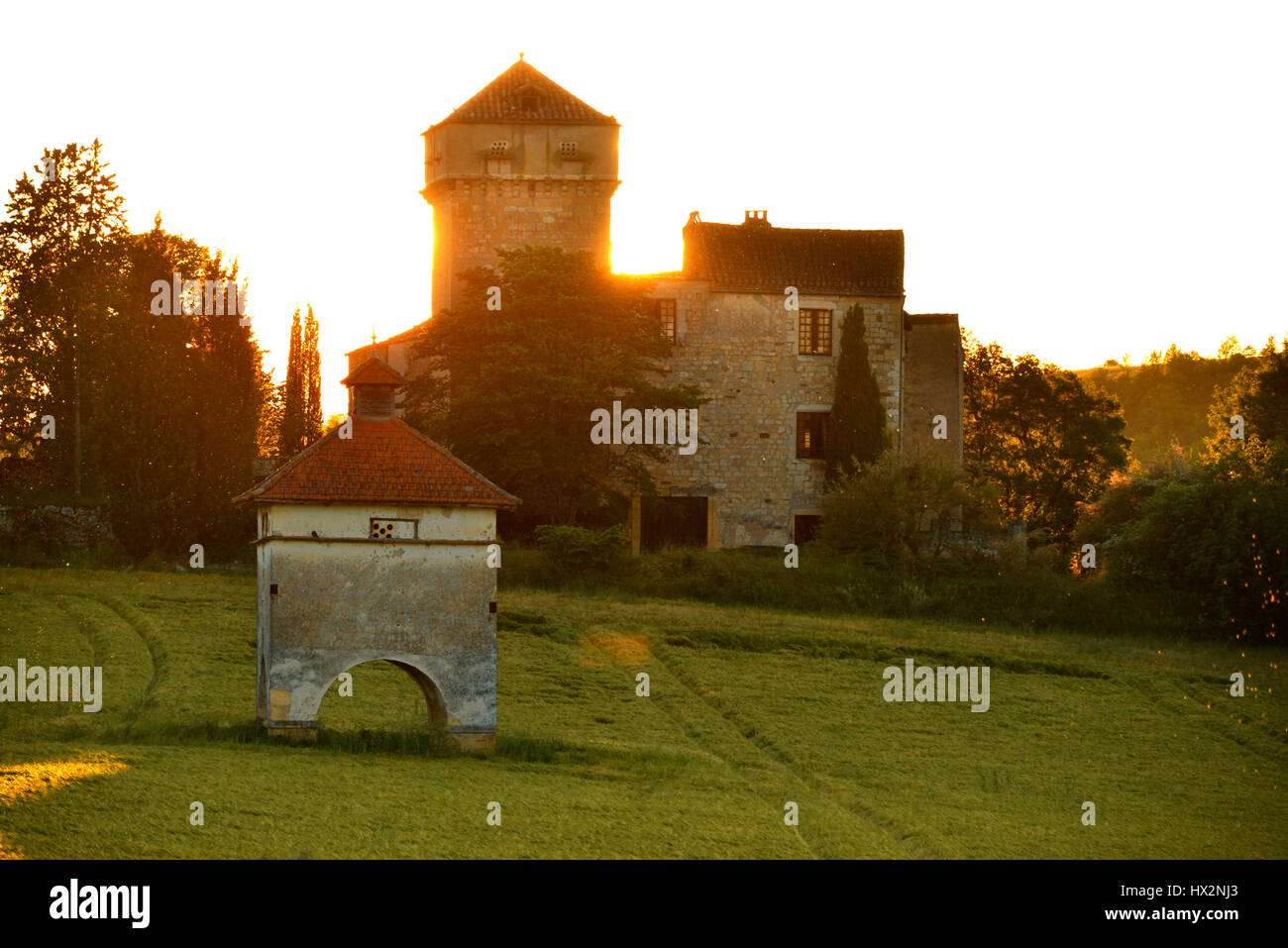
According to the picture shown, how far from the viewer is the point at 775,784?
24.7 metres

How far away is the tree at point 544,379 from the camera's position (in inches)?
1699

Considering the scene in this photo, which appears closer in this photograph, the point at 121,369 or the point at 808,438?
the point at 121,369

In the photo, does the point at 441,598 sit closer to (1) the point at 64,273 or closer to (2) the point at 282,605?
(2) the point at 282,605

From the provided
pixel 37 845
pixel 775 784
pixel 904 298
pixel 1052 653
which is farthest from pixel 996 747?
pixel 904 298

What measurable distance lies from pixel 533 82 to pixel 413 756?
3400 centimetres

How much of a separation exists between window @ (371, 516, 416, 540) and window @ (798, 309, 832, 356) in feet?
96.2

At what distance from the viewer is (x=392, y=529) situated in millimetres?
24359

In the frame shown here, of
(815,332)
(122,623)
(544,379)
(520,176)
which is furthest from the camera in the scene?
(815,332)

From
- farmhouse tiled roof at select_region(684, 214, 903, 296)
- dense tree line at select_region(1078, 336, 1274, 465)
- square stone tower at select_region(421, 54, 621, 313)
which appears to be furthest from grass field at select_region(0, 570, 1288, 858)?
dense tree line at select_region(1078, 336, 1274, 465)

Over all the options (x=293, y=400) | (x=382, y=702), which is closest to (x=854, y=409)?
(x=293, y=400)

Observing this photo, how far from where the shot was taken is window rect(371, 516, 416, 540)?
24.3m

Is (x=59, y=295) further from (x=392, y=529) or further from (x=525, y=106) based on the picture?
(x=392, y=529)

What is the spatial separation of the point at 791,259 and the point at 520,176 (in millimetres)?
9115

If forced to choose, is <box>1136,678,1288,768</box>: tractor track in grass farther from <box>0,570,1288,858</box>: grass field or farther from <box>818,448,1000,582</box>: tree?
<box>818,448,1000,582</box>: tree
